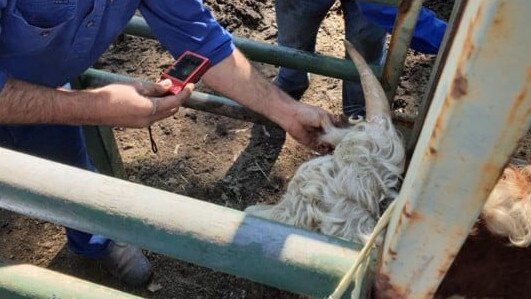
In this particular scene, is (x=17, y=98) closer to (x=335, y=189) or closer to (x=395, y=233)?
(x=335, y=189)

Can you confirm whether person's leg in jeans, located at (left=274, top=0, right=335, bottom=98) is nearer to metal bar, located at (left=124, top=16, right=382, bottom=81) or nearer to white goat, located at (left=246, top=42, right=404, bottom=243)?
metal bar, located at (left=124, top=16, right=382, bottom=81)

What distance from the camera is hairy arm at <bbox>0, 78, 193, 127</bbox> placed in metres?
1.93

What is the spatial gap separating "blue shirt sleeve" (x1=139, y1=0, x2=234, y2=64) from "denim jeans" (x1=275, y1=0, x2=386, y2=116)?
0.82 metres

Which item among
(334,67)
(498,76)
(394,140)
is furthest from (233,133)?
(498,76)

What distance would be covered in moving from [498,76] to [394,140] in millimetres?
1085

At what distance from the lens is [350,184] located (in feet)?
5.42

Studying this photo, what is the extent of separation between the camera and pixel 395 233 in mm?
850

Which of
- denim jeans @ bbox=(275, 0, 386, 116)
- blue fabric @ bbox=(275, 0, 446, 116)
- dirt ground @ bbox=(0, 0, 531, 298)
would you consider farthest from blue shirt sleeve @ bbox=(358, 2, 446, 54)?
dirt ground @ bbox=(0, 0, 531, 298)

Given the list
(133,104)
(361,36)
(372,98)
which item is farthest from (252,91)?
(361,36)

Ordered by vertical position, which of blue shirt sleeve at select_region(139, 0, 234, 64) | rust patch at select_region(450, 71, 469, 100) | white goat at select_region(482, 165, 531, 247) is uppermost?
rust patch at select_region(450, 71, 469, 100)

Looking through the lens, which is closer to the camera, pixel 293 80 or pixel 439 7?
pixel 293 80

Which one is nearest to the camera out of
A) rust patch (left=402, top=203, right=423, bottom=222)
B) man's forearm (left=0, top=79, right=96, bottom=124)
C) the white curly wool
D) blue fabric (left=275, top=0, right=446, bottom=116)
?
rust patch (left=402, top=203, right=423, bottom=222)

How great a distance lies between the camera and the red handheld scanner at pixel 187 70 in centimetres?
212

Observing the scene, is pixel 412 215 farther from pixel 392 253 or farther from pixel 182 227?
pixel 182 227
